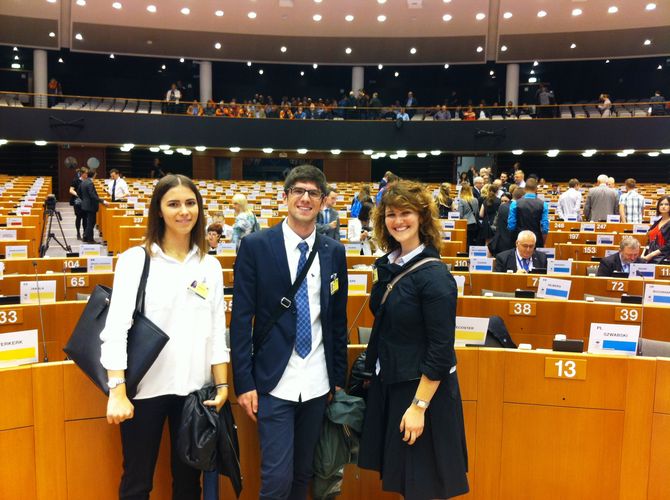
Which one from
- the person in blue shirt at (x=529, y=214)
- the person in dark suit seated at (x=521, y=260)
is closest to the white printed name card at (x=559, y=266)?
the person in dark suit seated at (x=521, y=260)

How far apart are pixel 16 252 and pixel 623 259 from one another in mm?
5691

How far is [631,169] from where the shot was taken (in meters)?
21.8

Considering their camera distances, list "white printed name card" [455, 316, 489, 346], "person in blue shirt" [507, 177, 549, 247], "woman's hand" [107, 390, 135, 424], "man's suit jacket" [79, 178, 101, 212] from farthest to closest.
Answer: "man's suit jacket" [79, 178, 101, 212], "person in blue shirt" [507, 177, 549, 247], "white printed name card" [455, 316, 489, 346], "woman's hand" [107, 390, 135, 424]

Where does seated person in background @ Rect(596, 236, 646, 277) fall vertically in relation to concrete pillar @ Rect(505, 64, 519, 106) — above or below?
below

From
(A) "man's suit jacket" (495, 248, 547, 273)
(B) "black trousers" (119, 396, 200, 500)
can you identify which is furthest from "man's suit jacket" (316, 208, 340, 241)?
(B) "black trousers" (119, 396, 200, 500)

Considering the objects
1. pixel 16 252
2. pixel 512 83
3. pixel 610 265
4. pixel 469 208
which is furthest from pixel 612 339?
pixel 512 83

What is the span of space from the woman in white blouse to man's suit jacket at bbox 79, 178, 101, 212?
9.06 meters

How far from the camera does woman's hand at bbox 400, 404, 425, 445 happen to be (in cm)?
180

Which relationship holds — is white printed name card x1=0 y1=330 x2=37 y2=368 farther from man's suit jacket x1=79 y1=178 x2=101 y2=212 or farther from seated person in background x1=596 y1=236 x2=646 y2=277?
man's suit jacket x1=79 y1=178 x2=101 y2=212

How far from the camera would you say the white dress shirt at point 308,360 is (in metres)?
1.91

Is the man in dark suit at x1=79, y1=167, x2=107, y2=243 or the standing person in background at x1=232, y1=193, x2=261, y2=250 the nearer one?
the standing person in background at x1=232, y1=193, x2=261, y2=250

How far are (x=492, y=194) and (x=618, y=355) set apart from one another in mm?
6471

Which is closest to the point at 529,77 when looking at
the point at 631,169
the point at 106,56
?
the point at 631,169

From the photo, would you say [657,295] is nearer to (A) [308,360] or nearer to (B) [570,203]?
(A) [308,360]
